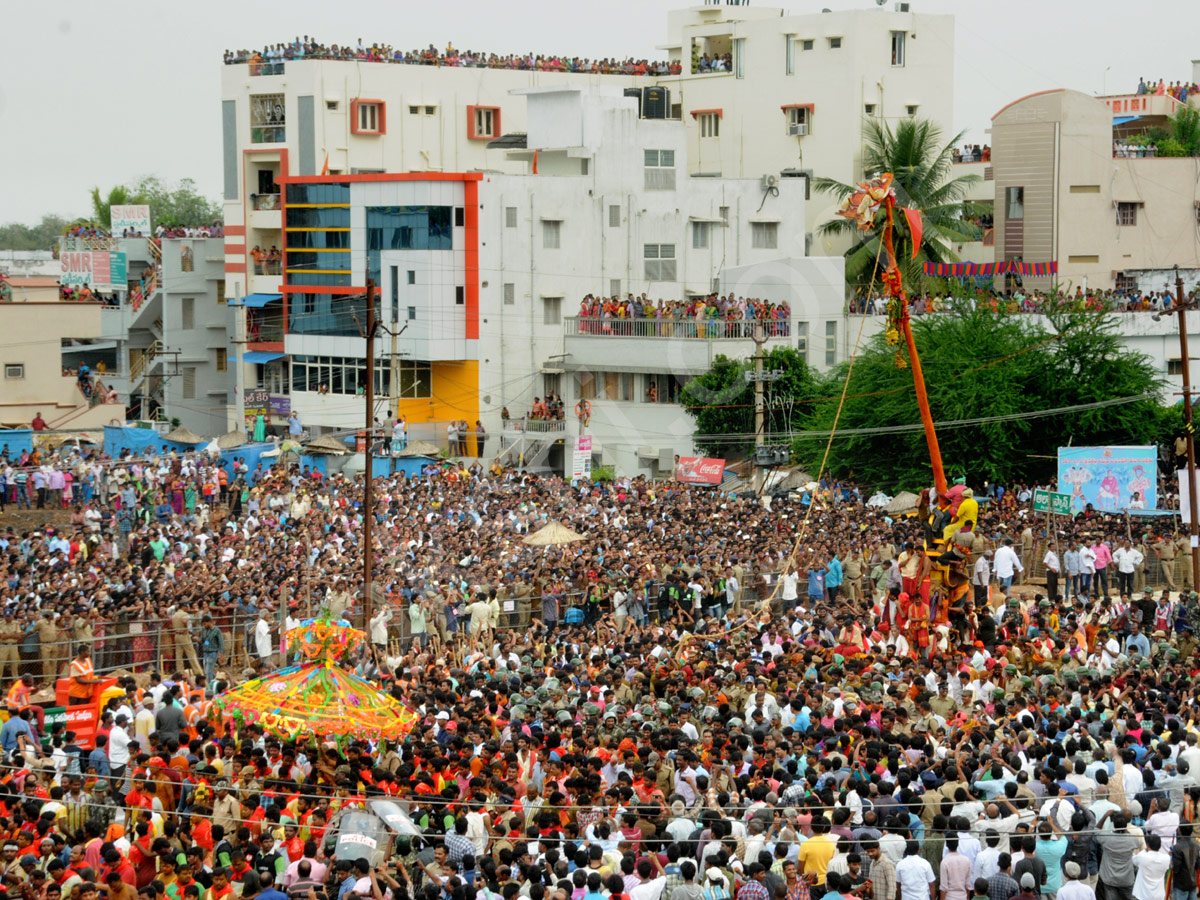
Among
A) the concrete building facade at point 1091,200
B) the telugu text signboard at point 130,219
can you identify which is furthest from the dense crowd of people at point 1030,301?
the telugu text signboard at point 130,219

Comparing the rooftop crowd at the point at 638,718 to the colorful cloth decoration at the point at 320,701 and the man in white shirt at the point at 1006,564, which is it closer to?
the man in white shirt at the point at 1006,564

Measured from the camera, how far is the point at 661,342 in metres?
45.3

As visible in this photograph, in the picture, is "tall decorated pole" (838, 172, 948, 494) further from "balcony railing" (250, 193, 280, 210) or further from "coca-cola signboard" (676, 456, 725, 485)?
"balcony railing" (250, 193, 280, 210)

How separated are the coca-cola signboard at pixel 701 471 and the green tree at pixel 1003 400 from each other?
3.07 m

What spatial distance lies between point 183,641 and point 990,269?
35328mm

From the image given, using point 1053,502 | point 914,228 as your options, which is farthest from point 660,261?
point 914,228

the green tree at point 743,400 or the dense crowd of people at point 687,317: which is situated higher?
the dense crowd of people at point 687,317

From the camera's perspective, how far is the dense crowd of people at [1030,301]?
1586 inches

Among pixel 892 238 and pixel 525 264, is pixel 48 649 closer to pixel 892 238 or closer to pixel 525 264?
pixel 892 238

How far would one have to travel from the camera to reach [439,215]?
4862 centimetres

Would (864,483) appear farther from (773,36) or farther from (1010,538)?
(773,36)

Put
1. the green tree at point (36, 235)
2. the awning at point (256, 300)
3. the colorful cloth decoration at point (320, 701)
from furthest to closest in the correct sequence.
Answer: the green tree at point (36, 235)
the awning at point (256, 300)
the colorful cloth decoration at point (320, 701)

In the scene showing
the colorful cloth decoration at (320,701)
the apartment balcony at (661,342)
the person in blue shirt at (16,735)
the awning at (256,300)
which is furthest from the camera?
the awning at (256,300)

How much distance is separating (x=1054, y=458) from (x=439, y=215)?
20.4 m
